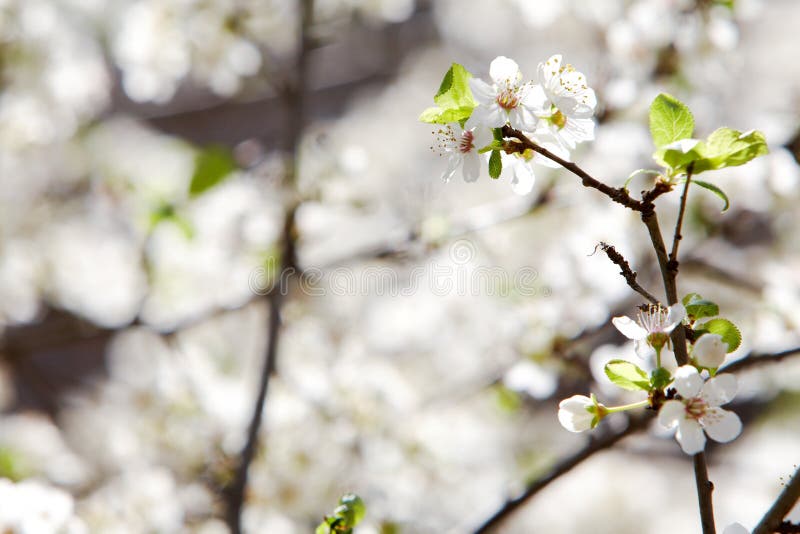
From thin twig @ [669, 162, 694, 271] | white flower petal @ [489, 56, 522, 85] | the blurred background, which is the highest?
white flower petal @ [489, 56, 522, 85]

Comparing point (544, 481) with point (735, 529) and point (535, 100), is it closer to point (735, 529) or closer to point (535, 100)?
point (735, 529)

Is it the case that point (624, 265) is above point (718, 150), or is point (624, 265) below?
below

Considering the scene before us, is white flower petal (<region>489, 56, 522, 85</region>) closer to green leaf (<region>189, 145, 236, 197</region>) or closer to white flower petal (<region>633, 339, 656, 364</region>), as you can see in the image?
white flower petal (<region>633, 339, 656, 364</region>)

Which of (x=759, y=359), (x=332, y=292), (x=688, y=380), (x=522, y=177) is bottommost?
(x=332, y=292)

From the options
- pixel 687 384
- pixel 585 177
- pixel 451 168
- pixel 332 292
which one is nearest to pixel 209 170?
pixel 332 292

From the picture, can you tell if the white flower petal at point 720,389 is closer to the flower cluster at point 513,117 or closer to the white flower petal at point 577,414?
the white flower petal at point 577,414

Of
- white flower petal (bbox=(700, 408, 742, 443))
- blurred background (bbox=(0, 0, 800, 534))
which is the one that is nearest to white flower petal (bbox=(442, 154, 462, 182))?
white flower petal (bbox=(700, 408, 742, 443))

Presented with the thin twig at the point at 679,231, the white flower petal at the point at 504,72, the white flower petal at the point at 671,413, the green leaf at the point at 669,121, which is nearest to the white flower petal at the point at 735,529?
the white flower petal at the point at 671,413
